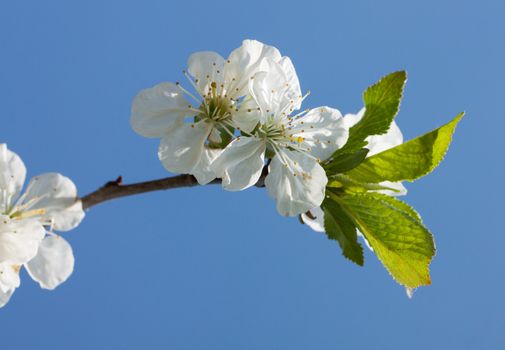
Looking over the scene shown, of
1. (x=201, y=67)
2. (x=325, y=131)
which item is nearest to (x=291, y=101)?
(x=325, y=131)

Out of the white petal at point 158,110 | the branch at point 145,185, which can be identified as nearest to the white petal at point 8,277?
the branch at point 145,185

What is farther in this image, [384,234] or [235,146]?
[384,234]

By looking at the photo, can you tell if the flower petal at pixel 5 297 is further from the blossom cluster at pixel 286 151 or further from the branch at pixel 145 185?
the branch at pixel 145 185

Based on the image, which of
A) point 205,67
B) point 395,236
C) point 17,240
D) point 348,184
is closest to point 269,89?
point 205,67

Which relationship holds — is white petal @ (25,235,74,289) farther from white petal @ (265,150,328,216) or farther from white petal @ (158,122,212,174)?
white petal @ (265,150,328,216)

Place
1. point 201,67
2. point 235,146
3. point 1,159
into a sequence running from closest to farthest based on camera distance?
point 235,146, point 201,67, point 1,159

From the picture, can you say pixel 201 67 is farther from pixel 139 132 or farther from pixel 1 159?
pixel 1 159

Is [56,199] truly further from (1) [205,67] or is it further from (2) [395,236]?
(2) [395,236]

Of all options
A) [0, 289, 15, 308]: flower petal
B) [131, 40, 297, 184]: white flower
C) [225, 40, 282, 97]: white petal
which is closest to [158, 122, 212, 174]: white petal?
[131, 40, 297, 184]: white flower
